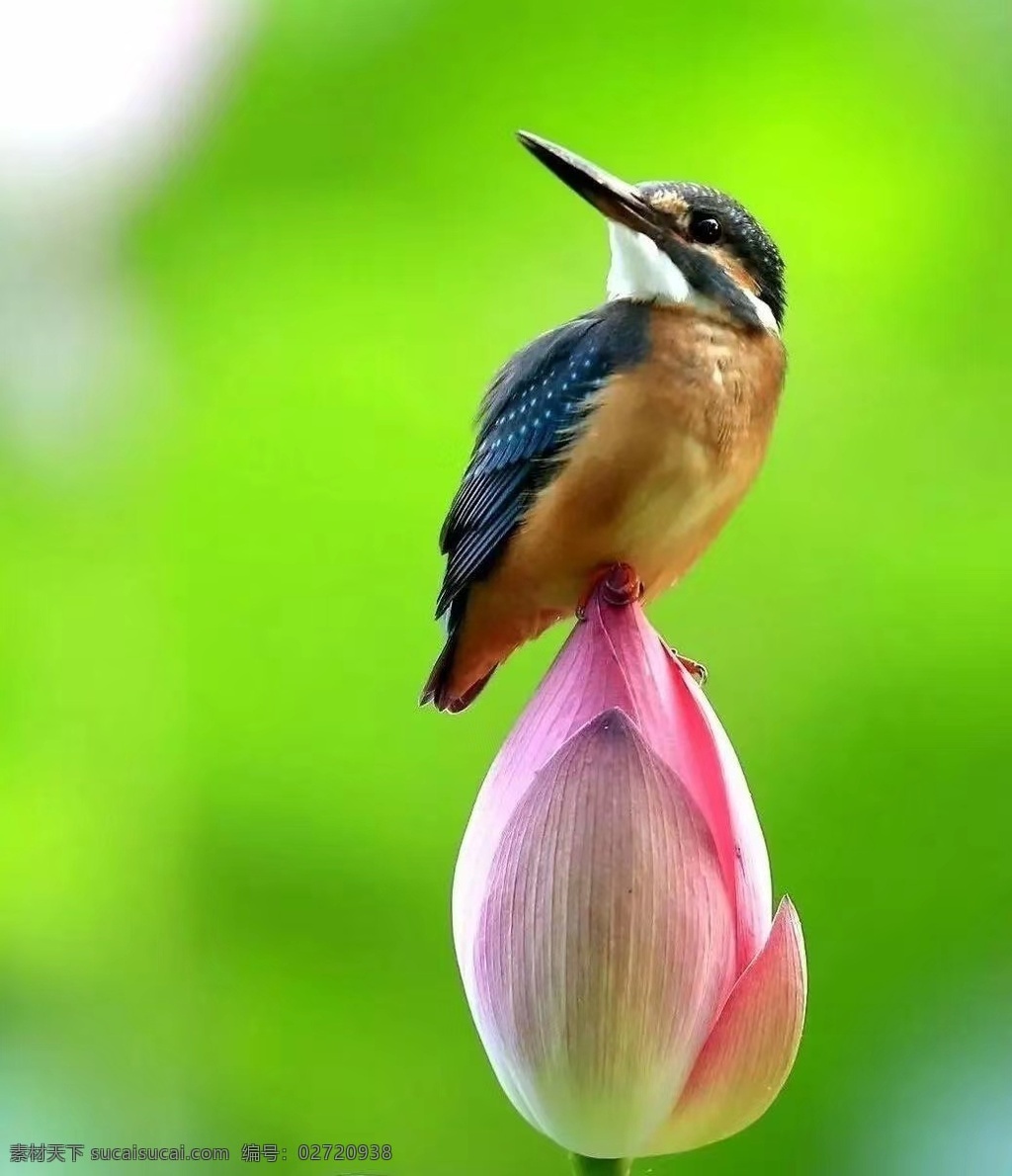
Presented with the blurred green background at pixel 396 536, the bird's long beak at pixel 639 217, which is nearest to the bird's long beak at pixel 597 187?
the bird's long beak at pixel 639 217

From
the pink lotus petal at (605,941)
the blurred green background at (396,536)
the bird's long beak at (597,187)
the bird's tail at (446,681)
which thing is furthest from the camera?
the blurred green background at (396,536)

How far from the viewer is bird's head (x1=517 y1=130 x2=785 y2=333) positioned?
1.68 feet

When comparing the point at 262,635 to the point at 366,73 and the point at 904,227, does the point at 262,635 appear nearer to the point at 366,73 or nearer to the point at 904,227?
the point at 366,73

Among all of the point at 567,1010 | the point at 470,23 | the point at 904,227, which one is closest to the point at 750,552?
the point at 904,227

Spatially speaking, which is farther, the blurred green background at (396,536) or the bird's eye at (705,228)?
the blurred green background at (396,536)

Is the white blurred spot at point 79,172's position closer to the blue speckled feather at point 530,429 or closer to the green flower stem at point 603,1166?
the blue speckled feather at point 530,429

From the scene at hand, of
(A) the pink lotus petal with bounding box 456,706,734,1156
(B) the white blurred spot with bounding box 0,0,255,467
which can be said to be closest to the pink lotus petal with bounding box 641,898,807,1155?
(A) the pink lotus petal with bounding box 456,706,734,1156

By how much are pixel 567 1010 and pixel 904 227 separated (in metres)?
→ 0.60

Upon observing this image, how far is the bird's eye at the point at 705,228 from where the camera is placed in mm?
526

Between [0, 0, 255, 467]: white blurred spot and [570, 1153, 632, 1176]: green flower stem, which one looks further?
[0, 0, 255, 467]: white blurred spot

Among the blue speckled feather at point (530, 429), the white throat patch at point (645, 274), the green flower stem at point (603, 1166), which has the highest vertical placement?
the white throat patch at point (645, 274)

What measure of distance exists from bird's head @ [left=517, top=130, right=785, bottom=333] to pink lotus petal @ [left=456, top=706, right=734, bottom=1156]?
259mm

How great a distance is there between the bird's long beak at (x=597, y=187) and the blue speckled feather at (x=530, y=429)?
4 centimetres

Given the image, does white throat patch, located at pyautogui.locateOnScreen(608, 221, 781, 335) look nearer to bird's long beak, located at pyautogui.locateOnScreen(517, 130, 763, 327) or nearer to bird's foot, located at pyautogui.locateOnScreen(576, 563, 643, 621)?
bird's long beak, located at pyautogui.locateOnScreen(517, 130, 763, 327)
